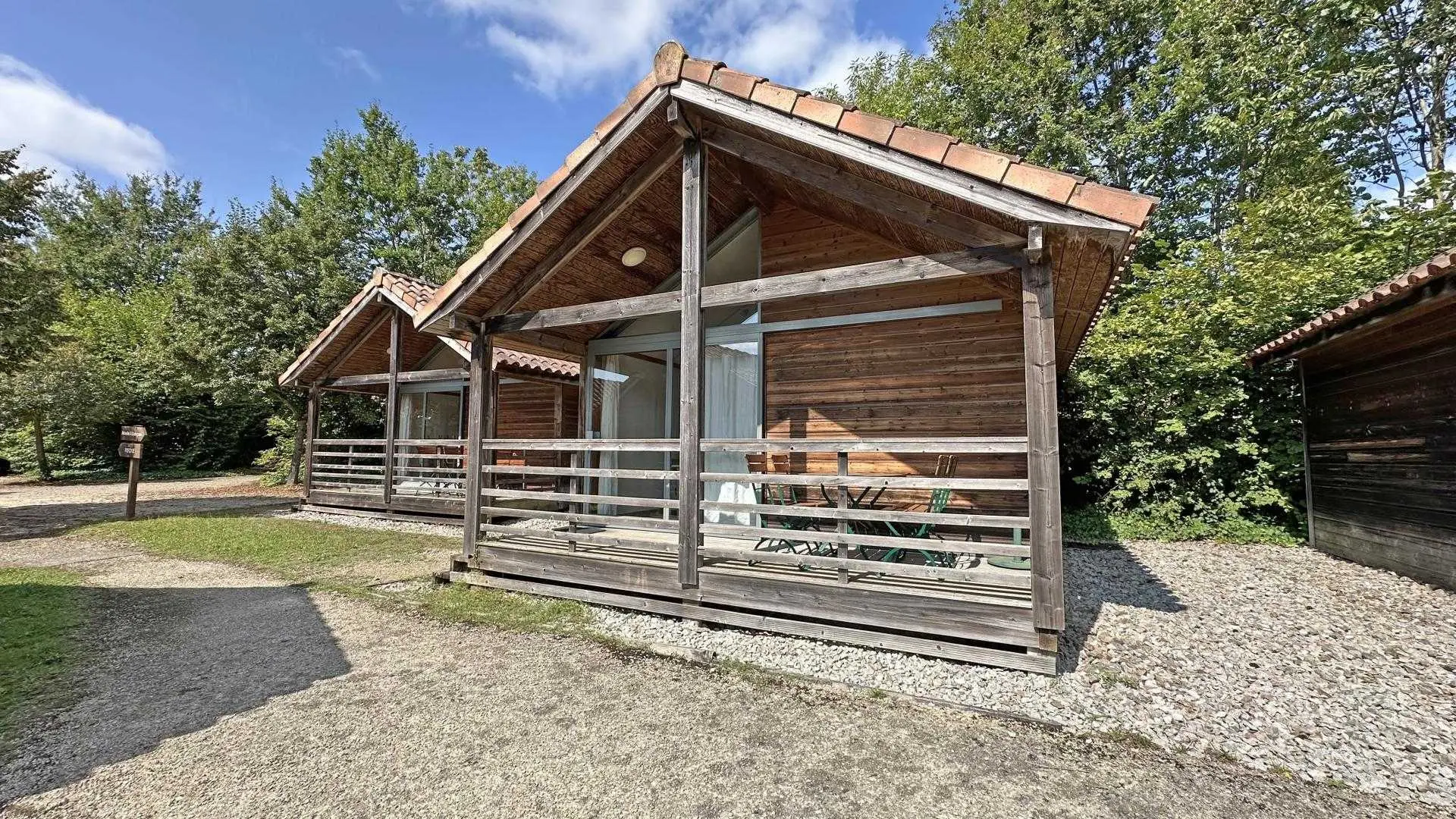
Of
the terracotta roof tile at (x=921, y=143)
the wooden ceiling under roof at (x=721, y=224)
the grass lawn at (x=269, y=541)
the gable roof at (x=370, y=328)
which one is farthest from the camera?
the gable roof at (x=370, y=328)

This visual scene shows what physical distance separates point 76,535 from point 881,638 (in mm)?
12227

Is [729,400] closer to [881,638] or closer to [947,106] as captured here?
[881,638]

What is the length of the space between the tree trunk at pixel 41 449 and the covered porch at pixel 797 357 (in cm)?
2146

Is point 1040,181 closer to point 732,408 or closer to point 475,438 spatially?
point 732,408

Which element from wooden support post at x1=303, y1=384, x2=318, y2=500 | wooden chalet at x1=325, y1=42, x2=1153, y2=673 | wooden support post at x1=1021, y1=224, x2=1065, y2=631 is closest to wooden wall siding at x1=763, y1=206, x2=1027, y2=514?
wooden chalet at x1=325, y1=42, x2=1153, y2=673

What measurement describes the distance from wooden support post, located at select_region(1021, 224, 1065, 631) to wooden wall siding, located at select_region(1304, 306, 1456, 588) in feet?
16.2

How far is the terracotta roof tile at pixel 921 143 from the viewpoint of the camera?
11.8 feet

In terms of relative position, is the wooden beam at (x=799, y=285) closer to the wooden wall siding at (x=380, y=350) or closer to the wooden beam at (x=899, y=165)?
the wooden beam at (x=899, y=165)

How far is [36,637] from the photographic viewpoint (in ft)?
14.2

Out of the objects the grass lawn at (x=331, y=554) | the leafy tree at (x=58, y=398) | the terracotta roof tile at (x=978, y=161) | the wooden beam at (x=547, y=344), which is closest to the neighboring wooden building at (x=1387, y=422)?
the terracotta roof tile at (x=978, y=161)

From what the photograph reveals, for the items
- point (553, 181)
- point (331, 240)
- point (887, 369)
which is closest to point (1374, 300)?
point (887, 369)

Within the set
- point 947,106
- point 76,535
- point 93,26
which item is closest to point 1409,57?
point 947,106

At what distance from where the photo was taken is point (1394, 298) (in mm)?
5215

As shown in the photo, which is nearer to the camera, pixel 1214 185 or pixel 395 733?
pixel 395 733
